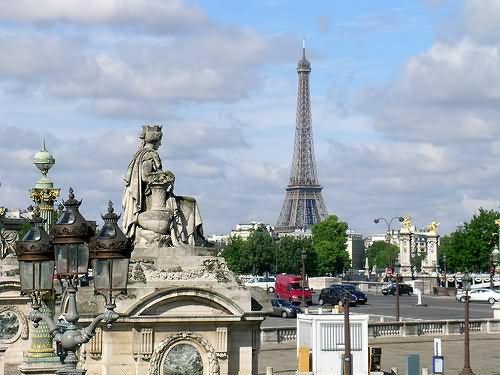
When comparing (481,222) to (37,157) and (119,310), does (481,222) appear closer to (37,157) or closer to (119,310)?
(37,157)

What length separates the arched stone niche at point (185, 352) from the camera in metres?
24.3

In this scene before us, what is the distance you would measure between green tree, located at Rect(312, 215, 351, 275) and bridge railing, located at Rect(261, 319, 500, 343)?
11587cm

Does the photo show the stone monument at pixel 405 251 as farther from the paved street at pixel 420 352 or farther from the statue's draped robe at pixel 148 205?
the statue's draped robe at pixel 148 205

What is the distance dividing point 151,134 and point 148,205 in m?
1.50

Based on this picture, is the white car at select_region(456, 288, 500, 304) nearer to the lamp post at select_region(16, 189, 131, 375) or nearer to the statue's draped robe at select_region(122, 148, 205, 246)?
the statue's draped robe at select_region(122, 148, 205, 246)

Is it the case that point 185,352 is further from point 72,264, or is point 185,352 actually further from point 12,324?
point 72,264

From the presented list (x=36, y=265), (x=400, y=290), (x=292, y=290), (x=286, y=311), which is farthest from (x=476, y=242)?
(x=36, y=265)

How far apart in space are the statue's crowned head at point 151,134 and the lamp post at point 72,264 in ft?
28.0

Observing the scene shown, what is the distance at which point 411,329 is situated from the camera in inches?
2103

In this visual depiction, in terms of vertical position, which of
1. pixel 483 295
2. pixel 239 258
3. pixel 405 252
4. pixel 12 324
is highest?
pixel 405 252

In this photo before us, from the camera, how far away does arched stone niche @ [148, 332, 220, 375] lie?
79.7ft

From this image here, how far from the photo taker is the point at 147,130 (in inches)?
1040

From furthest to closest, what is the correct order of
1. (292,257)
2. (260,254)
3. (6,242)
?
(292,257)
(260,254)
(6,242)

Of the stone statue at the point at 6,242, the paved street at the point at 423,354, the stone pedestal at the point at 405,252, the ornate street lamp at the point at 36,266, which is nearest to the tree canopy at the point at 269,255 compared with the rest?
the stone pedestal at the point at 405,252
